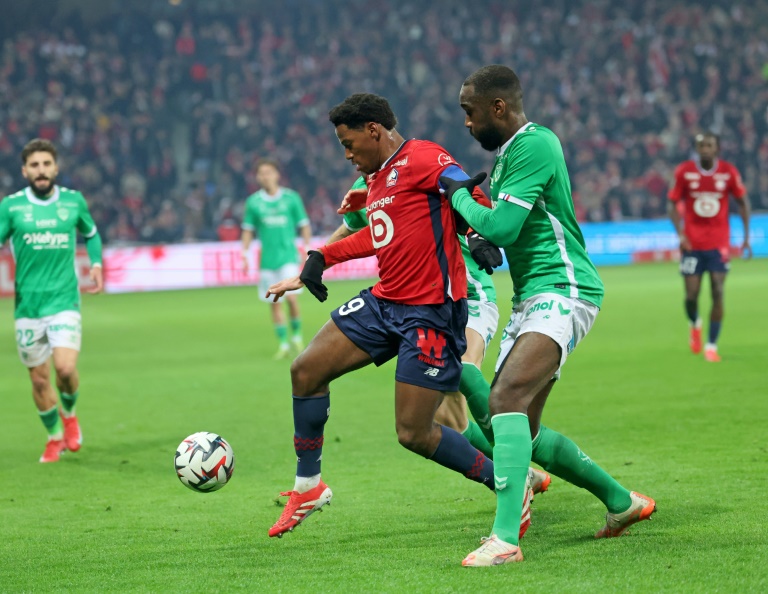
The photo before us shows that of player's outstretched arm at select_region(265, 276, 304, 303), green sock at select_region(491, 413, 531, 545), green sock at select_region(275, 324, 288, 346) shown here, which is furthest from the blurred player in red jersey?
green sock at select_region(491, 413, 531, 545)

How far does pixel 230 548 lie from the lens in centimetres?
516

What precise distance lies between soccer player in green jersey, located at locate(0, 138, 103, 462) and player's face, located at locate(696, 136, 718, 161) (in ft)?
22.8

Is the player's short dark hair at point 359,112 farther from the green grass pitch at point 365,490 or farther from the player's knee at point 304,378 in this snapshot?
the green grass pitch at point 365,490

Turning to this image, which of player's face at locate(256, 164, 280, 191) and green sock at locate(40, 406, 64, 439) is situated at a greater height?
player's face at locate(256, 164, 280, 191)

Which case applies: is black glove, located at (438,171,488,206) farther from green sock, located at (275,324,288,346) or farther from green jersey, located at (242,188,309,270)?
green jersey, located at (242,188,309,270)

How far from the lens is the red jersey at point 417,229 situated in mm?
5059

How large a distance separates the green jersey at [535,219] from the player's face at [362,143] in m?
0.59

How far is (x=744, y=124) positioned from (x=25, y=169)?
29850 mm

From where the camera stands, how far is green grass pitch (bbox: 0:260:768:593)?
447 cm

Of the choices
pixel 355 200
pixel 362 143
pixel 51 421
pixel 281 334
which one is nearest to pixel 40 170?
pixel 51 421

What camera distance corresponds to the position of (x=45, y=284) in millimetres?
8375

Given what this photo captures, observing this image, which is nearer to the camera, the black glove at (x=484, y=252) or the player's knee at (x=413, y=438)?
the black glove at (x=484, y=252)

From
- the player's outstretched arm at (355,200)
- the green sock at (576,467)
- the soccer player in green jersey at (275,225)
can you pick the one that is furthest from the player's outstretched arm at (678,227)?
the green sock at (576,467)

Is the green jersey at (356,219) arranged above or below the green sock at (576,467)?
above
